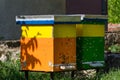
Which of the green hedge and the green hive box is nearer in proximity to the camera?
the green hive box

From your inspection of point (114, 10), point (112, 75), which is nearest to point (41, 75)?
point (112, 75)

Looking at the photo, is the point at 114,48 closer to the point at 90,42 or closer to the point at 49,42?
the point at 90,42

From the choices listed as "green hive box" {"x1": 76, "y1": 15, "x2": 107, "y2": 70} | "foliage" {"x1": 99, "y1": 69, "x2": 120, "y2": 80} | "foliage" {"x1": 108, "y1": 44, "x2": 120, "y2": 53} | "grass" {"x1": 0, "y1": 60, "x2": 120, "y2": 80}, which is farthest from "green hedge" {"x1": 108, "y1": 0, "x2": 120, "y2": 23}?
"foliage" {"x1": 99, "y1": 69, "x2": 120, "y2": 80}

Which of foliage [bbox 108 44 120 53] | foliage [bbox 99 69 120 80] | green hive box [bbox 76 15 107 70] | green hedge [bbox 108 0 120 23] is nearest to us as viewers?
foliage [bbox 99 69 120 80]

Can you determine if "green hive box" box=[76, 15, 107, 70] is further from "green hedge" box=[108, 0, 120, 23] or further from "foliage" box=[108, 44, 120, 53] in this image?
"green hedge" box=[108, 0, 120, 23]

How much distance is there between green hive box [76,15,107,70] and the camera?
956 cm

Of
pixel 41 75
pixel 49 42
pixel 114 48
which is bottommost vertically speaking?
pixel 114 48

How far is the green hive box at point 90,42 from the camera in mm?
Result: 9562

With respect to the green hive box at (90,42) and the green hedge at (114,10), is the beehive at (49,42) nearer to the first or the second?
the green hive box at (90,42)

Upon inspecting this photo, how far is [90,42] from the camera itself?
968cm

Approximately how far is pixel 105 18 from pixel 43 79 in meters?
1.72

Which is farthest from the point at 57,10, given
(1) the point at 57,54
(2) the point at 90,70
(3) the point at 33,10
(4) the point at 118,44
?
(1) the point at 57,54

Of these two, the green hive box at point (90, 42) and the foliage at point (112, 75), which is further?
the green hive box at point (90, 42)

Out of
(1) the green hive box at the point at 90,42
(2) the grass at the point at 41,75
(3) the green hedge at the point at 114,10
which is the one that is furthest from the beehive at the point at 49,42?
(3) the green hedge at the point at 114,10
